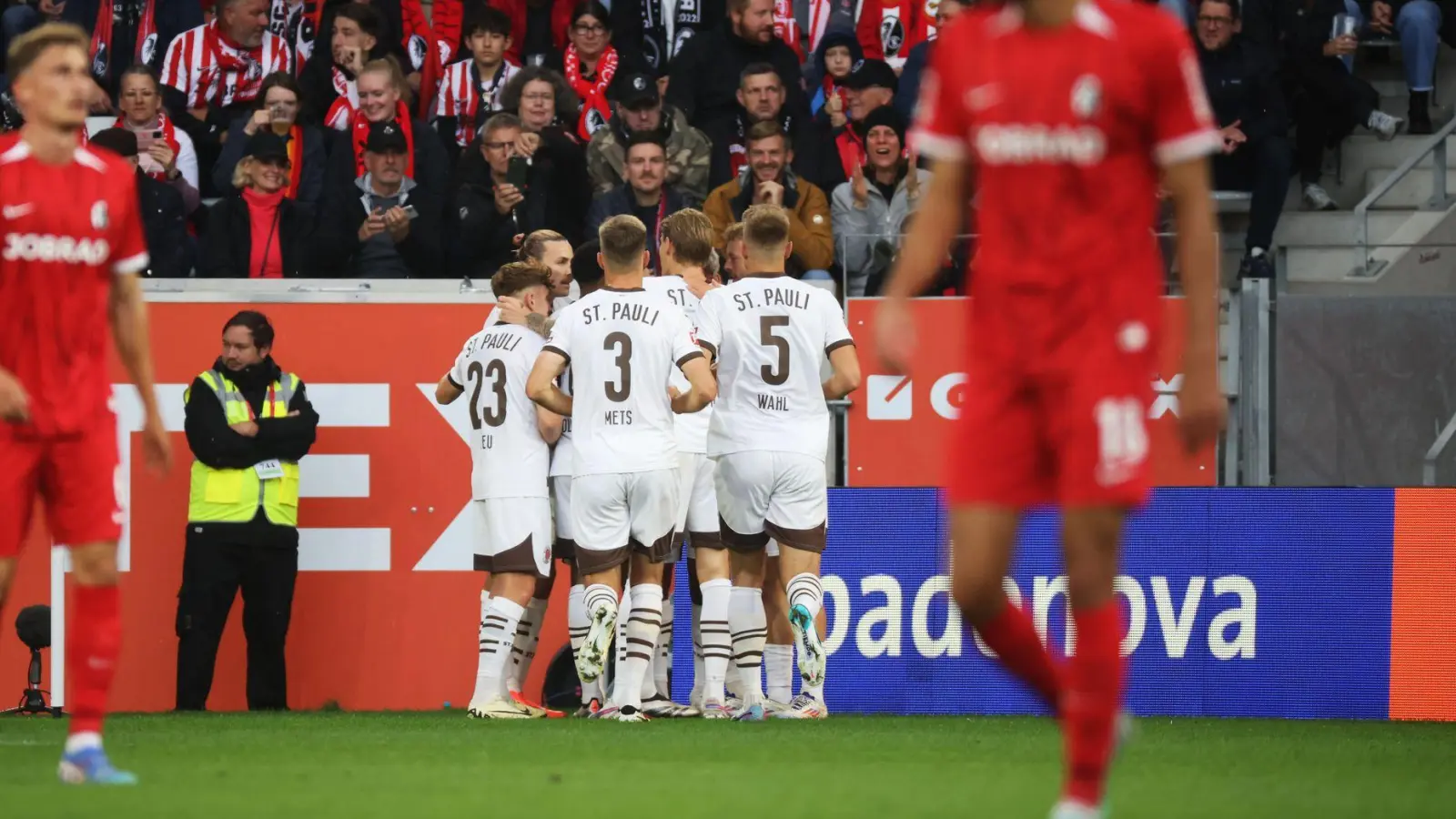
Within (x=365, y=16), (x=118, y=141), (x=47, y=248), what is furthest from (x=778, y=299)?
(x=365, y=16)

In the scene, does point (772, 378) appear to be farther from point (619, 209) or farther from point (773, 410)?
point (619, 209)

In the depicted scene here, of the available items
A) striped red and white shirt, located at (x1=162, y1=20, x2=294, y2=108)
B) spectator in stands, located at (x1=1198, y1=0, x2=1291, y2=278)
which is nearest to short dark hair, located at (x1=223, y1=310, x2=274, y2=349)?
striped red and white shirt, located at (x1=162, y1=20, x2=294, y2=108)

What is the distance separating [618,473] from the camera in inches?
400

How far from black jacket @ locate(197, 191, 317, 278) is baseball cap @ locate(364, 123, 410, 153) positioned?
0.71m

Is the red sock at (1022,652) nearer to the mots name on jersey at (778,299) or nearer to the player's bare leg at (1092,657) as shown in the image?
the player's bare leg at (1092,657)

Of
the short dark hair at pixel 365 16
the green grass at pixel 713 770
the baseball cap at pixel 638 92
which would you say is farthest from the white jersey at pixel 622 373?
the short dark hair at pixel 365 16

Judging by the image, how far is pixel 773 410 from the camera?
1052 cm

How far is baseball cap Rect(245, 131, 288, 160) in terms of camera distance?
45.5 feet

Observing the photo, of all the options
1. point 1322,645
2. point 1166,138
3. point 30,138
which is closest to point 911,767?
point 1166,138

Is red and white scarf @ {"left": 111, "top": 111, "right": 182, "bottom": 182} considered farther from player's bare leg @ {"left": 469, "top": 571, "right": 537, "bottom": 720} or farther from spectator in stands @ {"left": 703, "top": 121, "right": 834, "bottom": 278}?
player's bare leg @ {"left": 469, "top": 571, "right": 537, "bottom": 720}

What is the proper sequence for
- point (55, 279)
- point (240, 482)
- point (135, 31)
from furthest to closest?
point (135, 31) < point (240, 482) < point (55, 279)

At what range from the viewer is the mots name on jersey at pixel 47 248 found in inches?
269

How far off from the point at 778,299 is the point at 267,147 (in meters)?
4.85

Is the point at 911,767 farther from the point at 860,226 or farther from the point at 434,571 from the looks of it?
the point at 860,226
